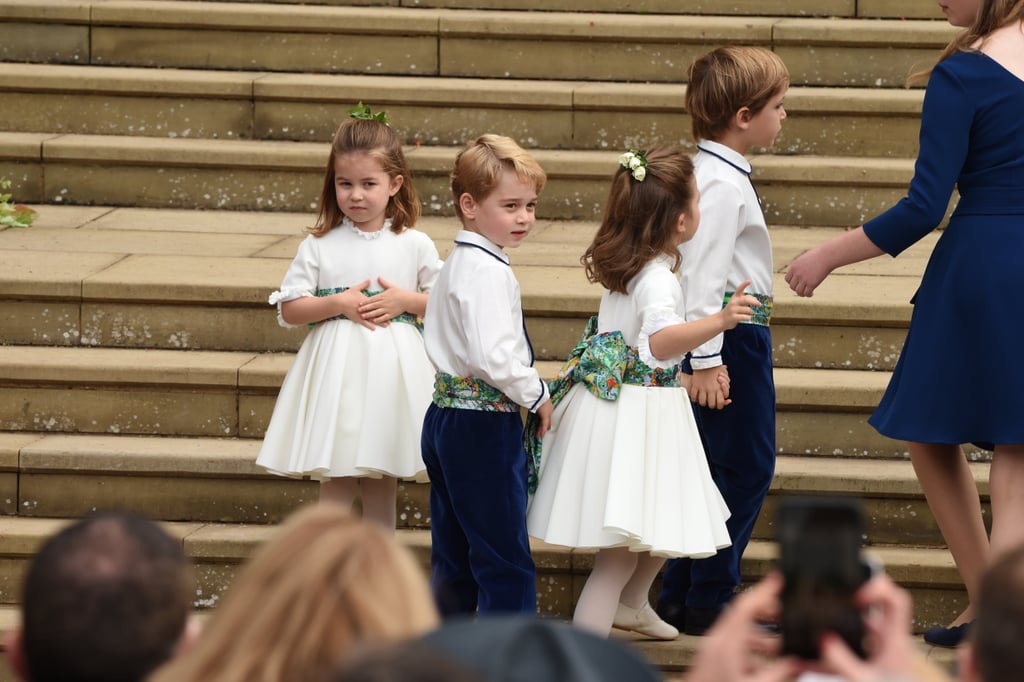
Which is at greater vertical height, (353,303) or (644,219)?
(644,219)

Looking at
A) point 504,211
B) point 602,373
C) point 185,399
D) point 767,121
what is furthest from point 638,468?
point 185,399

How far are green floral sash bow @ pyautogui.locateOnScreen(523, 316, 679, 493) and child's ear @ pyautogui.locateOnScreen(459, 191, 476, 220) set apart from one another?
1.51ft

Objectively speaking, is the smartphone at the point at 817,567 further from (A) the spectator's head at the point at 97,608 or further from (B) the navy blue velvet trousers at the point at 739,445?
(B) the navy blue velvet trousers at the point at 739,445

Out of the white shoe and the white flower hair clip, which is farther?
the white shoe

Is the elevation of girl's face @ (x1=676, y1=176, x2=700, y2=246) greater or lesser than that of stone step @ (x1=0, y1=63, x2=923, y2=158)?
lesser

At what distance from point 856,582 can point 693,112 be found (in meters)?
2.92

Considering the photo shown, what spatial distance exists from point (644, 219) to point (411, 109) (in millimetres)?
3064

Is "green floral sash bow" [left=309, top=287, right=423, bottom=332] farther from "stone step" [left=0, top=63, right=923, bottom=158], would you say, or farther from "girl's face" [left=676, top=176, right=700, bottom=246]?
"stone step" [left=0, top=63, right=923, bottom=158]

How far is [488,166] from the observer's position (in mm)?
4094

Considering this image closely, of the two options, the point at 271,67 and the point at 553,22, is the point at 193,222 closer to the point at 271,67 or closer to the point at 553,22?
the point at 271,67

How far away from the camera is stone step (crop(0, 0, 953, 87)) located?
283 inches

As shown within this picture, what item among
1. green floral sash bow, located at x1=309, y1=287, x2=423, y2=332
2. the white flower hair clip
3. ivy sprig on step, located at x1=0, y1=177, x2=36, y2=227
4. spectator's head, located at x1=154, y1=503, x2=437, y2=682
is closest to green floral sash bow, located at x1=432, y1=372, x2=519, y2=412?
green floral sash bow, located at x1=309, y1=287, x2=423, y2=332

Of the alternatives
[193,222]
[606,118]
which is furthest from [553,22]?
[193,222]

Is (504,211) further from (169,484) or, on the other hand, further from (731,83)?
(169,484)
